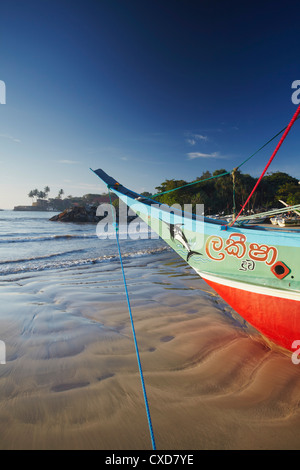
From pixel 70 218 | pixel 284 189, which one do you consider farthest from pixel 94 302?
pixel 284 189

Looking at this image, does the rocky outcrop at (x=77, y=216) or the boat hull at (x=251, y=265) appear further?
the rocky outcrop at (x=77, y=216)

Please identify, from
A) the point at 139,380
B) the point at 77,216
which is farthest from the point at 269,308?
the point at 77,216

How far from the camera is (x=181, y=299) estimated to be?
4.33 metres

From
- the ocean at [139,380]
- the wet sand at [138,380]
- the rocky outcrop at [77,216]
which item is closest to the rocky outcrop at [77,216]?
the rocky outcrop at [77,216]

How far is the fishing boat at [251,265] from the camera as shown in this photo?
7.16 feet

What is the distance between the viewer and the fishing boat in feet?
7.16

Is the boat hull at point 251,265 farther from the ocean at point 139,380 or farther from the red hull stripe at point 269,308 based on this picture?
the ocean at point 139,380

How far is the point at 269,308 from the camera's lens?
7.82ft

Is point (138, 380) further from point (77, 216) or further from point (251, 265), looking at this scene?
point (77, 216)

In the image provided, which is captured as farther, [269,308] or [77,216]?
[77,216]

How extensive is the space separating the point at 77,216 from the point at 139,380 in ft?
160

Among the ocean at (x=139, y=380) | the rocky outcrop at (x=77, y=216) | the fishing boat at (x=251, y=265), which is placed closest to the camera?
the ocean at (x=139, y=380)
